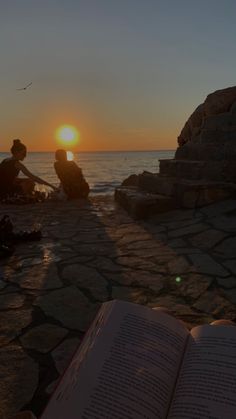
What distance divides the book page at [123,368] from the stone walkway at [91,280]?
924mm

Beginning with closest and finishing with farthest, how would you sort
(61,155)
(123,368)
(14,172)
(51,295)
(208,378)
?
(208,378) → (123,368) → (51,295) → (14,172) → (61,155)

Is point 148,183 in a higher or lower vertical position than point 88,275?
higher

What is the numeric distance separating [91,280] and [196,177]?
4.42m

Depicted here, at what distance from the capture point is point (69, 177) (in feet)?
34.0

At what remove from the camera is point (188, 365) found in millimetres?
1604

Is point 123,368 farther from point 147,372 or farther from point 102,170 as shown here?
point 102,170

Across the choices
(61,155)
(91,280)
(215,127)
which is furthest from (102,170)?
(91,280)

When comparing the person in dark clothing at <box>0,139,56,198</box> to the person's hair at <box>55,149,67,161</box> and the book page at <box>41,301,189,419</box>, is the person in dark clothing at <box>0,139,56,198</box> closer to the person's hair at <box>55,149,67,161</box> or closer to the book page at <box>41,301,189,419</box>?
the person's hair at <box>55,149,67,161</box>

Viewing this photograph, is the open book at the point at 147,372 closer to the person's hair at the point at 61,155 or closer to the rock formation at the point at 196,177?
the rock formation at the point at 196,177

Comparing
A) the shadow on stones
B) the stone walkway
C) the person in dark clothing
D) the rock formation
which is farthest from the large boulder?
the person in dark clothing

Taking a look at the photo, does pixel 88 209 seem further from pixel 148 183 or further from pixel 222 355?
pixel 222 355

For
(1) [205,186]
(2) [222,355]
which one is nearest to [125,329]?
(2) [222,355]

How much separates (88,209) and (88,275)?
4739mm

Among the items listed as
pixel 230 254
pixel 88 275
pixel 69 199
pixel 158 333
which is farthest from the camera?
pixel 69 199
